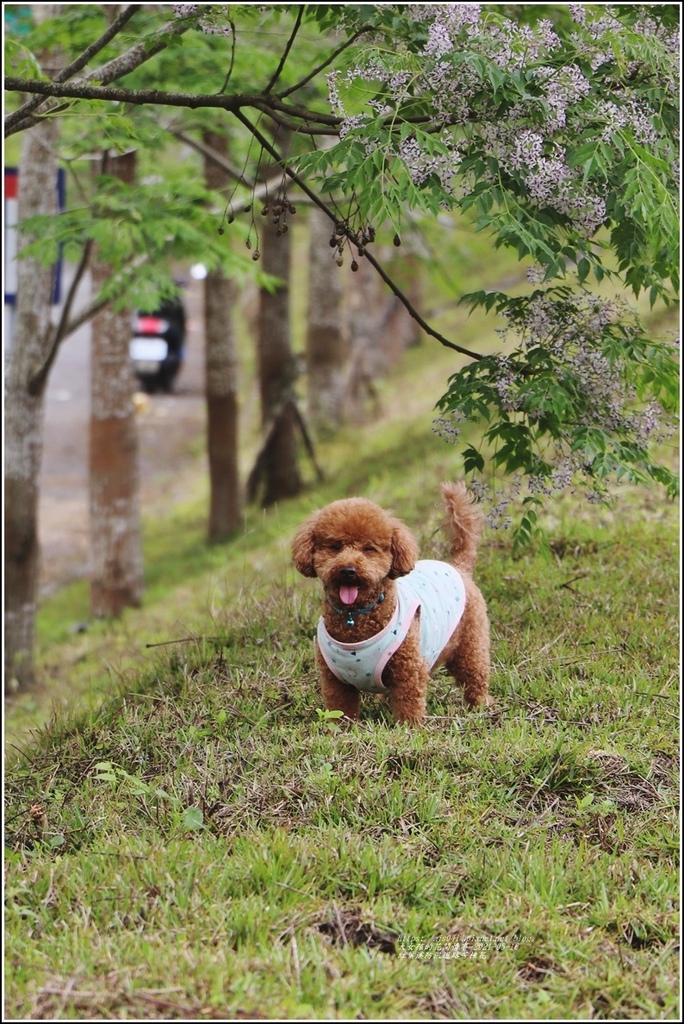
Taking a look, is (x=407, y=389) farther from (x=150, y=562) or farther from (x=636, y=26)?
(x=636, y=26)

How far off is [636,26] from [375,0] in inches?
54.0

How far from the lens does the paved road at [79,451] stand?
16094 millimetres

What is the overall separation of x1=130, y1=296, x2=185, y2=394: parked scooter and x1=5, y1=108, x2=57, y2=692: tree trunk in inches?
534

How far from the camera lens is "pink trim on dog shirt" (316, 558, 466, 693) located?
15.6 ft

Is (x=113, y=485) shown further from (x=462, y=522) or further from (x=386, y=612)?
(x=386, y=612)

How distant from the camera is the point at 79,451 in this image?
67.3 ft

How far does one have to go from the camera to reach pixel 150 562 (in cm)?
1429

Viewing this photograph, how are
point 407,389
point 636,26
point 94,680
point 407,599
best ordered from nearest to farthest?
point 407,599
point 636,26
point 94,680
point 407,389

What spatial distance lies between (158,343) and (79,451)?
12.7 feet

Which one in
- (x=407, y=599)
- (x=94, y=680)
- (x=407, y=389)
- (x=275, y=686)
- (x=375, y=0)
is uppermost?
(x=375, y=0)

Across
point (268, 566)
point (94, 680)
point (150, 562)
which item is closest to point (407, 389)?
point (150, 562)

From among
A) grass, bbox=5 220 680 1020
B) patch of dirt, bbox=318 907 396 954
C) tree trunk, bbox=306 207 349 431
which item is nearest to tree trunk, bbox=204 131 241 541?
tree trunk, bbox=306 207 349 431

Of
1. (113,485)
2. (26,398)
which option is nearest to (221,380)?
(113,485)

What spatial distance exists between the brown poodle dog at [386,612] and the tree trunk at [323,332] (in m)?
10.2
